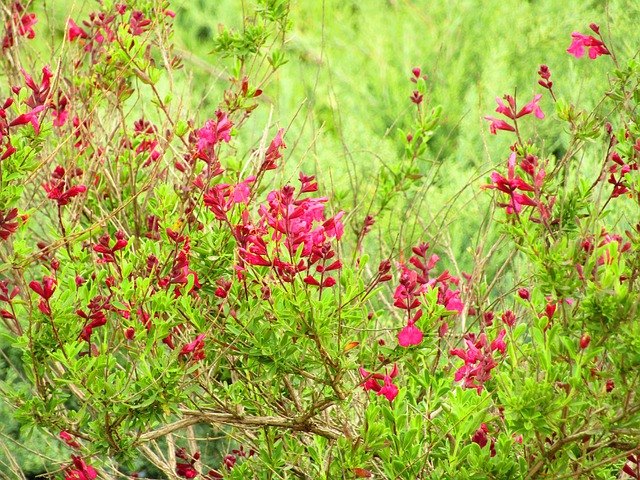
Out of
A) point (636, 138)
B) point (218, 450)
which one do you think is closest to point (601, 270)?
point (636, 138)

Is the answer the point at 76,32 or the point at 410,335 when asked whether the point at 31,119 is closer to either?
the point at 410,335

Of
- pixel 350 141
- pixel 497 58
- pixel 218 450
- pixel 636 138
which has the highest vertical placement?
pixel 636 138

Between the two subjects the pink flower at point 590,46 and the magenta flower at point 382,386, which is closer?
the magenta flower at point 382,386

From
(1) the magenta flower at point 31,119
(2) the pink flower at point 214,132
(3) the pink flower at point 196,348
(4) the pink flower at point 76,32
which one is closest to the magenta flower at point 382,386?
(3) the pink flower at point 196,348

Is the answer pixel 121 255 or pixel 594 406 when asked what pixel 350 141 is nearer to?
pixel 121 255

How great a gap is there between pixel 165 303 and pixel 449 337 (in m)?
1.00

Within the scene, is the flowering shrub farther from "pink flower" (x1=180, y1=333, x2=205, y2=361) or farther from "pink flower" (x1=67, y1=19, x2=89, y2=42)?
"pink flower" (x1=67, y1=19, x2=89, y2=42)

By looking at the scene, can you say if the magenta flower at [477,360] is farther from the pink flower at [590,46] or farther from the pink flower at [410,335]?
the pink flower at [590,46]

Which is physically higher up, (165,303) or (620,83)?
(620,83)

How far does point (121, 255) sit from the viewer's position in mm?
2289

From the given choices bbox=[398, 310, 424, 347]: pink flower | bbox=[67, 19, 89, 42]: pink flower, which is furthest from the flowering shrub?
bbox=[67, 19, 89, 42]: pink flower

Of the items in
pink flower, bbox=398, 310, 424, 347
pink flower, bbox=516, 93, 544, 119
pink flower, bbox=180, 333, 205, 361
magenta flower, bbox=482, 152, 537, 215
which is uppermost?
pink flower, bbox=516, 93, 544, 119

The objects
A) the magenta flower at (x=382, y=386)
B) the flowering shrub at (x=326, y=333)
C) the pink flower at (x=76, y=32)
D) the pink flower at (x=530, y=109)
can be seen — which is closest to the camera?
the flowering shrub at (x=326, y=333)

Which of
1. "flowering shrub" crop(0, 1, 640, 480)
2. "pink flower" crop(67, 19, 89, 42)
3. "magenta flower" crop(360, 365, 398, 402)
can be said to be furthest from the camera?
"pink flower" crop(67, 19, 89, 42)
